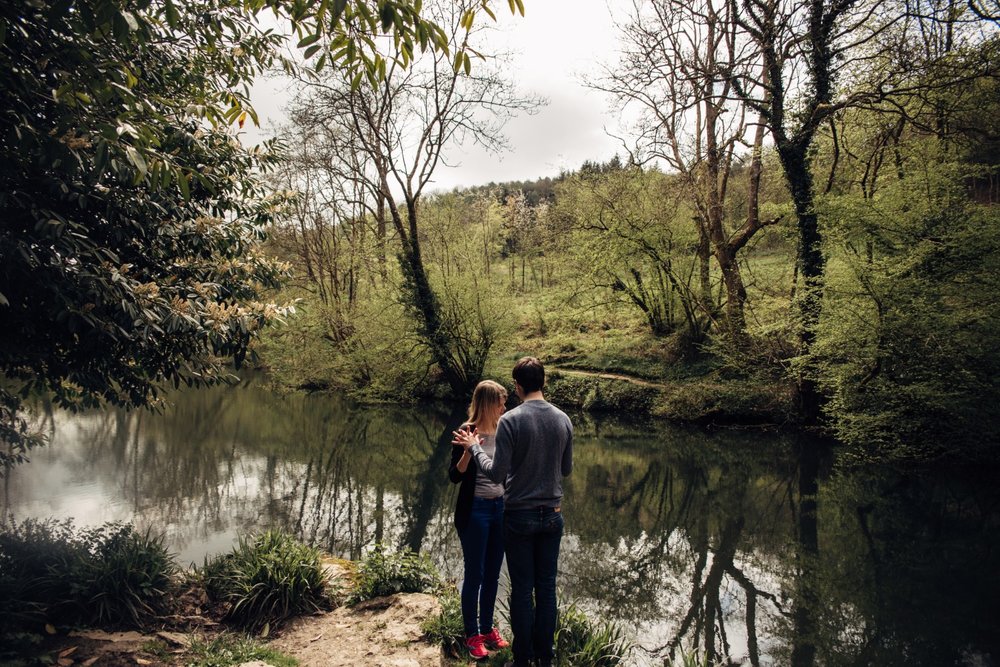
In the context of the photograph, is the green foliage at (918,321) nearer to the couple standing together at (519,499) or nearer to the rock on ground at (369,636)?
the couple standing together at (519,499)

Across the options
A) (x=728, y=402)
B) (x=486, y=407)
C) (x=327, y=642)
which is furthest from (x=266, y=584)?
(x=728, y=402)

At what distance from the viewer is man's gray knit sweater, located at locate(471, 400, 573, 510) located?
3.34 metres

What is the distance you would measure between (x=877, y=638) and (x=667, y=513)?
3.74 m

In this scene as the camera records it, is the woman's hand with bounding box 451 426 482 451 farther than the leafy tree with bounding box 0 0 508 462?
Yes

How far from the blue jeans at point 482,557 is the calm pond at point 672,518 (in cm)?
157

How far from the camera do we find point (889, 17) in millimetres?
11328

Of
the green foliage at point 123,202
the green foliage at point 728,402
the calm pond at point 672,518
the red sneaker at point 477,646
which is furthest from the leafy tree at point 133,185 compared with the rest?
the green foliage at point 728,402

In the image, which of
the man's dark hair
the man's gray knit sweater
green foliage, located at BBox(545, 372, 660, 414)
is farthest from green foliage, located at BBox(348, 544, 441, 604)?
green foliage, located at BBox(545, 372, 660, 414)

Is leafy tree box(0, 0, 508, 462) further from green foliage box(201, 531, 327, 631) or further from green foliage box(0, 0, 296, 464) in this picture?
green foliage box(201, 531, 327, 631)

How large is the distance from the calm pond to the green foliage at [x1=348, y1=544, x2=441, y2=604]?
110cm

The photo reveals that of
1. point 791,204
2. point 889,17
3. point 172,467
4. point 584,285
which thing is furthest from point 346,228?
point 889,17

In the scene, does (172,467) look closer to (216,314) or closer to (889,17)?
(216,314)

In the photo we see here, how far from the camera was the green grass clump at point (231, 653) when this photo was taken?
3.94 meters

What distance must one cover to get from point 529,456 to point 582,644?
1747mm
